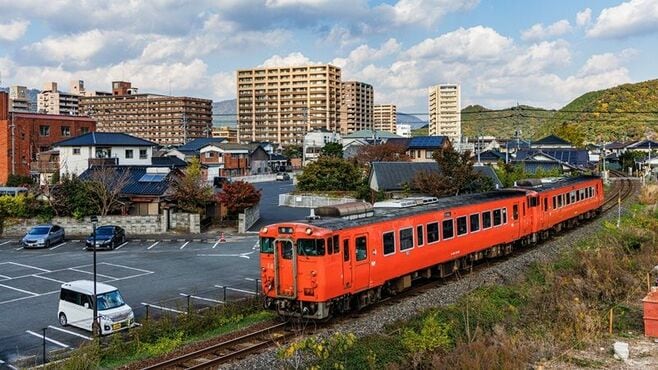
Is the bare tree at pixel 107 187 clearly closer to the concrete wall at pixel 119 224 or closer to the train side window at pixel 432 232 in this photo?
the concrete wall at pixel 119 224

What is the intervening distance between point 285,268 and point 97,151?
105 feet

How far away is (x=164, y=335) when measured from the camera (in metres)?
13.1

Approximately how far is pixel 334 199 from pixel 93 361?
95.5ft

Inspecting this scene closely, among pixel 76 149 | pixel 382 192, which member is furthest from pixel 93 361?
pixel 76 149

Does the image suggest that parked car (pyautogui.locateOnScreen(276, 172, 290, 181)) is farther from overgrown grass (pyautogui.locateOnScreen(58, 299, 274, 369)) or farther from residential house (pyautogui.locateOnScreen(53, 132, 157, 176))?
overgrown grass (pyautogui.locateOnScreen(58, 299, 274, 369))

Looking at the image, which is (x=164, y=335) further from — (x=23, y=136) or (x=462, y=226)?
(x=23, y=136)

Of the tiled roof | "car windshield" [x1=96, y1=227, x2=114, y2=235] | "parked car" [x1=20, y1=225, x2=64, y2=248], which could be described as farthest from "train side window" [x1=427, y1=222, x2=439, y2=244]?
the tiled roof

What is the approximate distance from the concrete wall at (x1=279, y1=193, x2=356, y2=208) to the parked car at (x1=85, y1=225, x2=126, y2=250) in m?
14.3

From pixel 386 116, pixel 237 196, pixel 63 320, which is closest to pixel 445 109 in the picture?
pixel 386 116

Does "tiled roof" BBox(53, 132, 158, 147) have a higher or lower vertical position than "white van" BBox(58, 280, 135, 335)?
higher

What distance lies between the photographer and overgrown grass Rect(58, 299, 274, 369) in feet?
37.7

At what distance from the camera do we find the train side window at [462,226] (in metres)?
18.7

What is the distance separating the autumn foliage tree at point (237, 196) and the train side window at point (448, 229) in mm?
15932

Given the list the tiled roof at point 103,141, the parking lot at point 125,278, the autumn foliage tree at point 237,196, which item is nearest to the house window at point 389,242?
the parking lot at point 125,278
